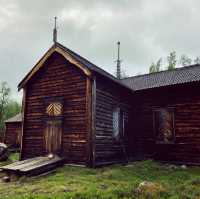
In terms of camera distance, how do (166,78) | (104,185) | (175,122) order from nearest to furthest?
(104,185), (175,122), (166,78)

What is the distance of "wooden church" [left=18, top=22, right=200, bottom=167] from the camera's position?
1273 centimetres

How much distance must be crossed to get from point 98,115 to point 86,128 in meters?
0.95

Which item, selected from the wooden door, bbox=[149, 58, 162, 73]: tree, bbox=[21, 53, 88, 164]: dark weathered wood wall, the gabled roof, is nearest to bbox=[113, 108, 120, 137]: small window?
the gabled roof

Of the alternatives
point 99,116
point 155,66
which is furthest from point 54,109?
point 155,66

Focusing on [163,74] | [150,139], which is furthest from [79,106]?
[163,74]

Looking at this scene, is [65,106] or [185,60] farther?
[185,60]

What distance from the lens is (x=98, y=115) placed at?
12828 mm

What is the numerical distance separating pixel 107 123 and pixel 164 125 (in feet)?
12.2

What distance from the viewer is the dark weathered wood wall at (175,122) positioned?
1392cm

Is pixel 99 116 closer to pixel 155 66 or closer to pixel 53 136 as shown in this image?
pixel 53 136

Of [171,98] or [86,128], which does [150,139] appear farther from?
[86,128]

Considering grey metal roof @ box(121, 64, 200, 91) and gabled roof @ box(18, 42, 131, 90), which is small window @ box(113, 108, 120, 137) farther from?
grey metal roof @ box(121, 64, 200, 91)

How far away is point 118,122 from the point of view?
15117 millimetres

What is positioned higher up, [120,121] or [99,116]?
[99,116]
